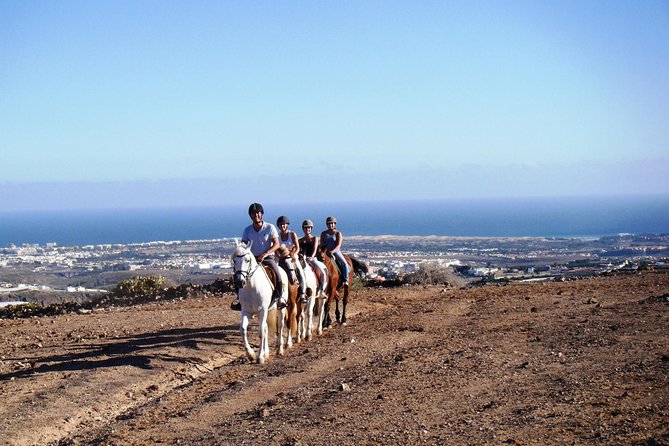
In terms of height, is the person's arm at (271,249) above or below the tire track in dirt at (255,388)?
above

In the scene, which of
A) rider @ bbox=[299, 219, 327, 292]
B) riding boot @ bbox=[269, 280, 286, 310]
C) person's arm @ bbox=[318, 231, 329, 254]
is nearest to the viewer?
riding boot @ bbox=[269, 280, 286, 310]

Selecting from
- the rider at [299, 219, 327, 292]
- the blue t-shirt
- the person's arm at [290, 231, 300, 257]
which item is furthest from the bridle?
the rider at [299, 219, 327, 292]

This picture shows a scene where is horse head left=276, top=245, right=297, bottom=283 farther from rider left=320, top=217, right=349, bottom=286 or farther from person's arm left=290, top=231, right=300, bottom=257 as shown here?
rider left=320, top=217, right=349, bottom=286

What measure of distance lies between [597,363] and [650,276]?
576 inches

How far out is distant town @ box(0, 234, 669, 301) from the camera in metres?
51.9

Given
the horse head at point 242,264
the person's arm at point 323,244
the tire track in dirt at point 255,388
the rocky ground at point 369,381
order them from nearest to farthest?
the rocky ground at point 369,381 < the tire track in dirt at point 255,388 < the horse head at point 242,264 < the person's arm at point 323,244

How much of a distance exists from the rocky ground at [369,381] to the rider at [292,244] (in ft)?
3.80

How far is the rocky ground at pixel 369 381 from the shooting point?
28.4 feet

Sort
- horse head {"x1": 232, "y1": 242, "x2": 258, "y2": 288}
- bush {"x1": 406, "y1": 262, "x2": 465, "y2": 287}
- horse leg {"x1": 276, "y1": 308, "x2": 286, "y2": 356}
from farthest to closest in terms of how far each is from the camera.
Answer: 1. bush {"x1": 406, "y1": 262, "x2": 465, "y2": 287}
2. horse leg {"x1": 276, "y1": 308, "x2": 286, "y2": 356}
3. horse head {"x1": 232, "y1": 242, "x2": 258, "y2": 288}

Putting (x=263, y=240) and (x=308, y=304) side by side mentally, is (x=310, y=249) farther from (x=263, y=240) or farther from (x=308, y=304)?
(x=263, y=240)

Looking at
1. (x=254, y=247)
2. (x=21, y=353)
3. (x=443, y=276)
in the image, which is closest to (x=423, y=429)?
(x=254, y=247)

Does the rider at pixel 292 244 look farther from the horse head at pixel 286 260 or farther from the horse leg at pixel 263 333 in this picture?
the horse leg at pixel 263 333

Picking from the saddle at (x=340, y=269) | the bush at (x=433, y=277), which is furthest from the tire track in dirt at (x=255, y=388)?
the bush at (x=433, y=277)

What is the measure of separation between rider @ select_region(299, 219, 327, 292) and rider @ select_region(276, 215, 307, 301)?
2.98 feet
